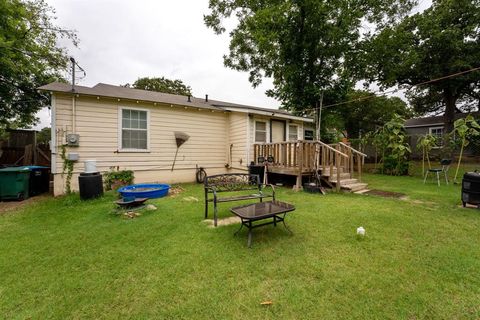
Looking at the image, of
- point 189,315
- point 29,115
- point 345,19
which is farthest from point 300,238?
point 29,115

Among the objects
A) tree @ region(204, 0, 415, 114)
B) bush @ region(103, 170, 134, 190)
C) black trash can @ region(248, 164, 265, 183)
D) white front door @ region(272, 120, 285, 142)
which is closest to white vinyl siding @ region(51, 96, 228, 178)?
bush @ region(103, 170, 134, 190)

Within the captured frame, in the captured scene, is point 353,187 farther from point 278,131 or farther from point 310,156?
point 278,131

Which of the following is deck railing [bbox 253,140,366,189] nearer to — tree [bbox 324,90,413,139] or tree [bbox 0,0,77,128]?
tree [bbox 324,90,413,139]

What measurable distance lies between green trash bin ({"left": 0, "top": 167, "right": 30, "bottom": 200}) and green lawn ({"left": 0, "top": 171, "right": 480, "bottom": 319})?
235 cm

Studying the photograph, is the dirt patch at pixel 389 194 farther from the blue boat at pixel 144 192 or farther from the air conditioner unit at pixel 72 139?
the air conditioner unit at pixel 72 139

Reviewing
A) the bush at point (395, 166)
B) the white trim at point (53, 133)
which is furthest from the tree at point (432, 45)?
the white trim at point (53, 133)

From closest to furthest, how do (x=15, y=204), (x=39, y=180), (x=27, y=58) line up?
1. (x=15, y=204)
2. (x=39, y=180)
3. (x=27, y=58)

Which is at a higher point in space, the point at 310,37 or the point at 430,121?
the point at 310,37

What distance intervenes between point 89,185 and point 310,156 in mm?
6820

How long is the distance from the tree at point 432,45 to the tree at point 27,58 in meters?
18.3

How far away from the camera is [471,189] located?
4.71 m

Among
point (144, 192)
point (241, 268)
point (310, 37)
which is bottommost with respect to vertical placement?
point (241, 268)

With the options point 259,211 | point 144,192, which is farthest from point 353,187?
point 144,192

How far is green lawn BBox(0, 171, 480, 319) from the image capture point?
1.83 metres
